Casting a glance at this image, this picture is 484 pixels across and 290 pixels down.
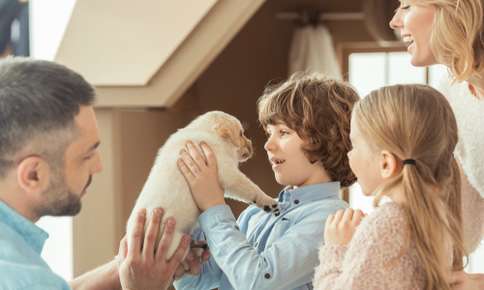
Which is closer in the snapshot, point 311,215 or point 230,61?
point 311,215

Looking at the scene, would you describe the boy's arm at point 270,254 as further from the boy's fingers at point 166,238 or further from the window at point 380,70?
the window at point 380,70

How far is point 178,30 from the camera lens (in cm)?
320

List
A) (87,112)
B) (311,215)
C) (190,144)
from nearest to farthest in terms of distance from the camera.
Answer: (87,112) → (311,215) → (190,144)

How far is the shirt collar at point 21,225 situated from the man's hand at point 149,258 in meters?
0.41

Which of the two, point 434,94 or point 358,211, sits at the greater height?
point 434,94

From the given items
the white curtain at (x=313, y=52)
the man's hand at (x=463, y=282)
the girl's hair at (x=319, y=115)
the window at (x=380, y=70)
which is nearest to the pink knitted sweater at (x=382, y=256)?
the man's hand at (x=463, y=282)

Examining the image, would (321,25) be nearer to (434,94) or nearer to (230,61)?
(230,61)

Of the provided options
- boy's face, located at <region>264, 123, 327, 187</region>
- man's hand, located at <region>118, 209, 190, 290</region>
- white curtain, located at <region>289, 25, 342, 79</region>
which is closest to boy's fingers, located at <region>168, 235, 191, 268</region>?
man's hand, located at <region>118, 209, 190, 290</region>

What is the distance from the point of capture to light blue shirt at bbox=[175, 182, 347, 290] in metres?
1.69

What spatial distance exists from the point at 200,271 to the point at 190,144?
0.99 ft

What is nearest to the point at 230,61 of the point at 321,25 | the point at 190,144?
the point at 321,25

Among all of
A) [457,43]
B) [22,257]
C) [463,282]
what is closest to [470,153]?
[457,43]

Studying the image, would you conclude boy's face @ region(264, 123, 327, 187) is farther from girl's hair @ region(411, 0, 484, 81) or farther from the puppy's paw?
girl's hair @ region(411, 0, 484, 81)

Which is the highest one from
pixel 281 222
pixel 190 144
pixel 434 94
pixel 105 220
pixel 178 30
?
pixel 178 30
